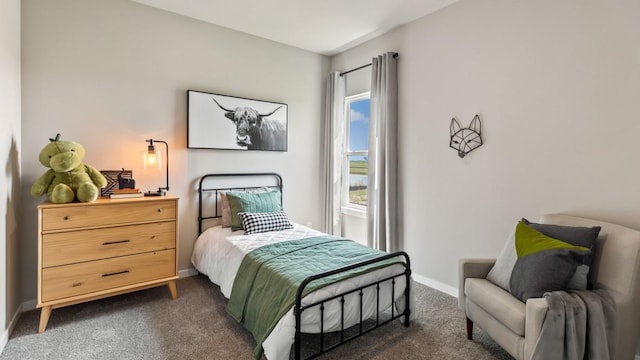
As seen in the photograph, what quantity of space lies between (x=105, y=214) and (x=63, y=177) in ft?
1.39

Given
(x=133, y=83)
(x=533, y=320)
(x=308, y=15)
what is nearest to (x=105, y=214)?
(x=133, y=83)

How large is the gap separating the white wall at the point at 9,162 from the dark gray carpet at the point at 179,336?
0.84ft

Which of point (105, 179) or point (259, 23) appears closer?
point (105, 179)

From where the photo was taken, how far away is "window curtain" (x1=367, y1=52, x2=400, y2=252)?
3.47m

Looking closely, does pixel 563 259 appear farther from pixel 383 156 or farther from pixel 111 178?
pixel 111 178

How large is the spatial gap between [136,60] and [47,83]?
75 cm

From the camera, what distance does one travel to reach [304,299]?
1.89 metres

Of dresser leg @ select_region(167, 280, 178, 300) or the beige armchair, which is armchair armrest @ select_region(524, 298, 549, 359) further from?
dresser leg @ select_region(167, 280, 178, 300)

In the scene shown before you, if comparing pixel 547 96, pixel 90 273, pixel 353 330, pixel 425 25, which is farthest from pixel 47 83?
pixel 547 96

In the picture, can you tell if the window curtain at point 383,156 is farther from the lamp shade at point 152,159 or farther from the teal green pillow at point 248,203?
the lamp shade at point 152,159

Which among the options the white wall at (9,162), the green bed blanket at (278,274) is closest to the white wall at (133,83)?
the white wall at (9,162)

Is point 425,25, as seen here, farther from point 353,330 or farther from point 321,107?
point 353,330

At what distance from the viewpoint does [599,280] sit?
1.88 m

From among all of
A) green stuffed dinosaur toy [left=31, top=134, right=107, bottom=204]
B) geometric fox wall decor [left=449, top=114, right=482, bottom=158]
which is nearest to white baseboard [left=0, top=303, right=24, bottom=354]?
green stuffed dinosaur toy [left=31, top=134, right=107, bottom=204]
